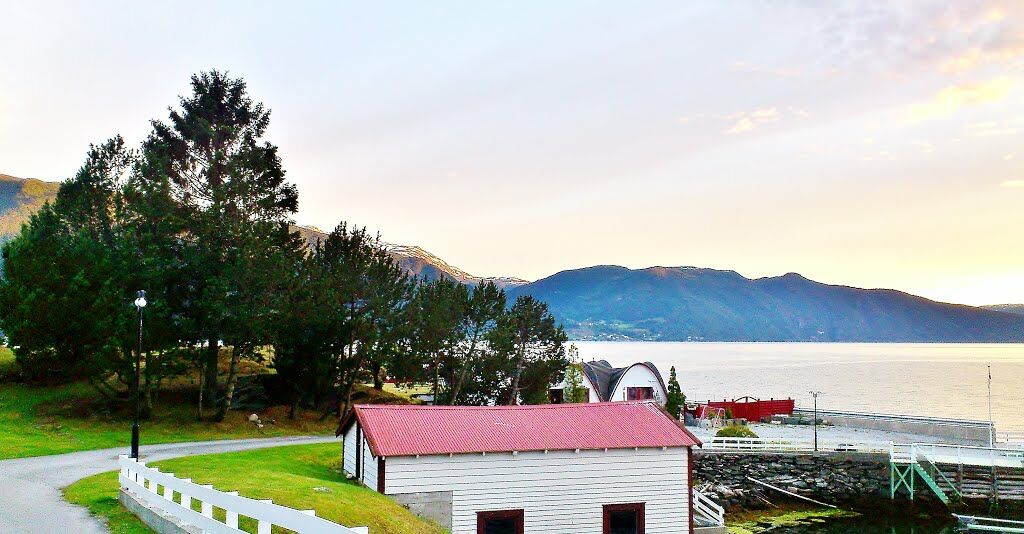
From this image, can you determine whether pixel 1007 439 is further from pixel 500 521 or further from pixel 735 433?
pixel 500 521

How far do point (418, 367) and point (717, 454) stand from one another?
19.5 m

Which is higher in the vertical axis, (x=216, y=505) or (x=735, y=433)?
(x=216, y=505)

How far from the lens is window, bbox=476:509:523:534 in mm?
26562

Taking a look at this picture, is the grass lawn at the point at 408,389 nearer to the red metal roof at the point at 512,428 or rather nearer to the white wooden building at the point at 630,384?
the white wooden building at the point at 630,384

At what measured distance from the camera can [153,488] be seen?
701 inches

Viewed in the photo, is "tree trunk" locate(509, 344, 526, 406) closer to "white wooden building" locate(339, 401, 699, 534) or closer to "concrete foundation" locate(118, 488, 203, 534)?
"white wooden building" locate(339, 401, 699, 534)

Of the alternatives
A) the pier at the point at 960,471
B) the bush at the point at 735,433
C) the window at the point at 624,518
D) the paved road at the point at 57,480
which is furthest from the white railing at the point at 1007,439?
the paved road at the point at 57,480

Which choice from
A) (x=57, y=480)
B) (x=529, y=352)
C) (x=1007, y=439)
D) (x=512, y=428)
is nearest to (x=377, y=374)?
(x=529, y=352)

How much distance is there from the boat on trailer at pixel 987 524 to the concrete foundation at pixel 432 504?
2770 cm

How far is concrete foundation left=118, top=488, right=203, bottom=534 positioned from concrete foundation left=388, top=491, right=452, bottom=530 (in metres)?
9.16

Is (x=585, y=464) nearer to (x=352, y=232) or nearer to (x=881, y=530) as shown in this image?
(x=881, y=530)

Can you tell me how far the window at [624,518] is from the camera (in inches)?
1094

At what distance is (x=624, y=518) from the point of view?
92.0 ft

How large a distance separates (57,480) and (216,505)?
15248 millimetres
